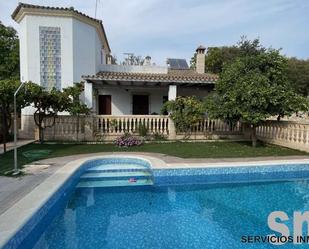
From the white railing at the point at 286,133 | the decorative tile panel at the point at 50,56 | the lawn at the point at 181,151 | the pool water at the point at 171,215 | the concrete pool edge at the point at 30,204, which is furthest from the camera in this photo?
the decorative tile panel at the point at 50,56

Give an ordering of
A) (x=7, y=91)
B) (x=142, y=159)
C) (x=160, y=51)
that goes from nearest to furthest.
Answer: (x=142, y=159) < (x=7, y=91) < (x=160, y=51)

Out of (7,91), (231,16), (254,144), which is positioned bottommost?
(254,144)

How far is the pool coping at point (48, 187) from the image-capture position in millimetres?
4639

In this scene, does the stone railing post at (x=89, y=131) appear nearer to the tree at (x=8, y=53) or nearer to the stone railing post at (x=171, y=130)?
the stone railing post at (x=171, y=130)

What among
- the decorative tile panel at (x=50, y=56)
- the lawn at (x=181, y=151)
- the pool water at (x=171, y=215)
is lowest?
the pool water at (x=171, y=215)

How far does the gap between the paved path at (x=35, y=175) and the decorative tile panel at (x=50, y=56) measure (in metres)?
8.05

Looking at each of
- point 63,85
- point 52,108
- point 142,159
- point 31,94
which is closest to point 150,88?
point 63,85

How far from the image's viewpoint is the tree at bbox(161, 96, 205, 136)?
16125mm

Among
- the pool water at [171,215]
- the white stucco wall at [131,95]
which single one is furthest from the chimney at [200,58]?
the pool water at [171,215]

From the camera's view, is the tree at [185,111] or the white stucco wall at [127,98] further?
the white stucco wall at [127,98]

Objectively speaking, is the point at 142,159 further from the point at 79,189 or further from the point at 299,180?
the point at 299,180

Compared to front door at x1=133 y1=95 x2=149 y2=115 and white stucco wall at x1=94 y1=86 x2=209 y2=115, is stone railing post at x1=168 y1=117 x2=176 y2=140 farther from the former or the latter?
front door at x1=133 y1=95 x2=149 y2=115

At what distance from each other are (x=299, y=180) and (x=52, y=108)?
1236cm

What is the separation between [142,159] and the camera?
1098 cm
